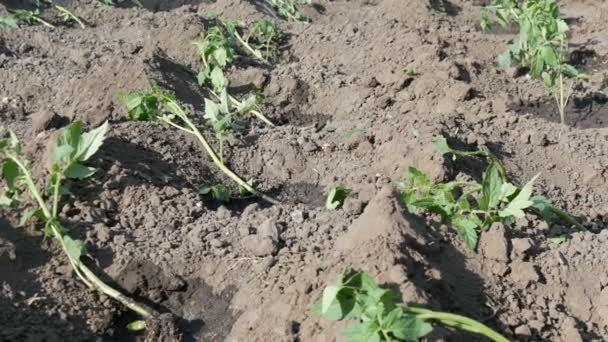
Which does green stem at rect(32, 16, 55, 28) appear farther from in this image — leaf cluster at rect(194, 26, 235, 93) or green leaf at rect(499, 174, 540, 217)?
green leaf at rect(499, 174, 540, 217)

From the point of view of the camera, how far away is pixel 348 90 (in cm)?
541

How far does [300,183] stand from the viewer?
4.32 metres

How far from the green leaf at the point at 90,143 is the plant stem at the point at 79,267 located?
0.17 metres

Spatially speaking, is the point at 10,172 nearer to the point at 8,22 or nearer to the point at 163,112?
the point at 163,112

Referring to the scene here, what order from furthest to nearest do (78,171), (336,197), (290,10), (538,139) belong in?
(290,10) < (538,139) < (336,197) < (78,171)

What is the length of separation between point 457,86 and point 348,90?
752mm

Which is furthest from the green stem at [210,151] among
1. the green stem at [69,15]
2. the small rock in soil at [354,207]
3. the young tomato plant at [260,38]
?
the green stem at [69,15]

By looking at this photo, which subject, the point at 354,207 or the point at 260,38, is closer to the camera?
the point at 354,207

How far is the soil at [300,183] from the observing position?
2871mm

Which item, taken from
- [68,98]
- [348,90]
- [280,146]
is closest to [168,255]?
[280,146]

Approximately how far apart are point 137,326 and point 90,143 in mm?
824

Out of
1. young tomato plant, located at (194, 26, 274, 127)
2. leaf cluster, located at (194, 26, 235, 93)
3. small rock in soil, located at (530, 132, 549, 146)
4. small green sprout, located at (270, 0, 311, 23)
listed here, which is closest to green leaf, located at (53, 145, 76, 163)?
young tomato plant, located at (194, 26, 274, 127)

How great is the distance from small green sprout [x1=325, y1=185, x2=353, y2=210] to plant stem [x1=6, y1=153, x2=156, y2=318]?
102 centimetres

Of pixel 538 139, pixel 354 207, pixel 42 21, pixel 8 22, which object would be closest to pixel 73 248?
pixel 354 207
